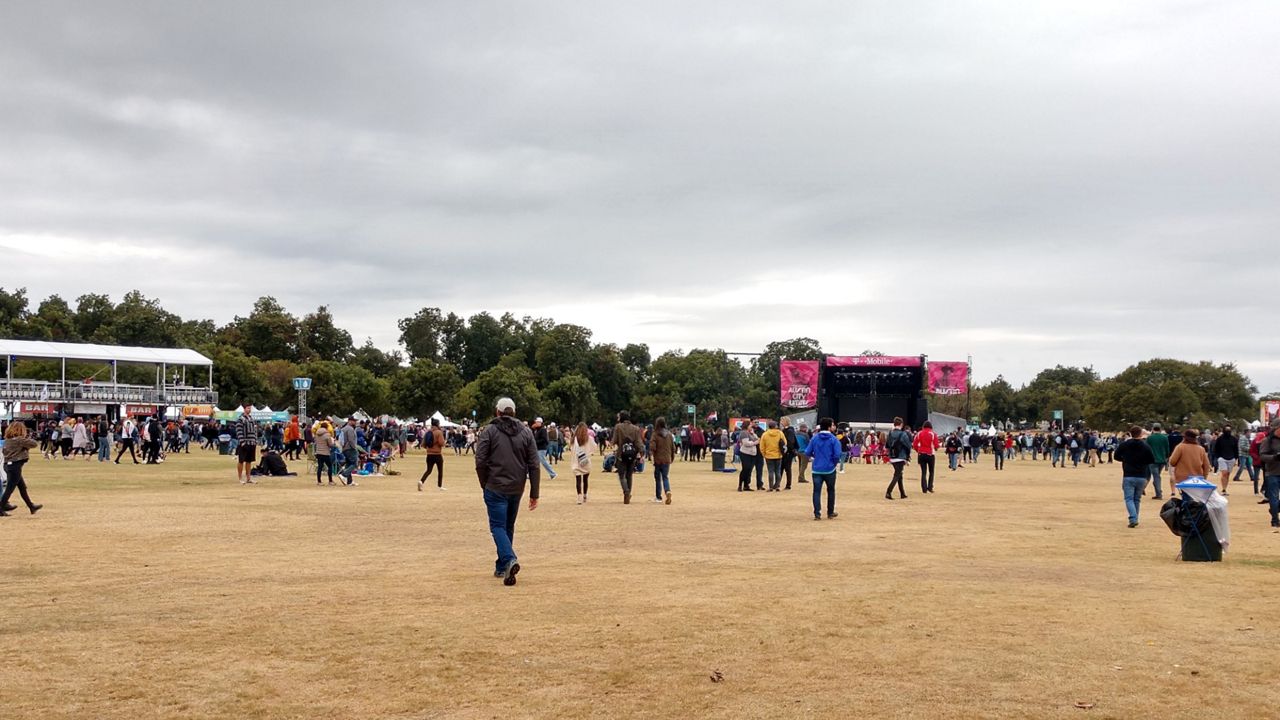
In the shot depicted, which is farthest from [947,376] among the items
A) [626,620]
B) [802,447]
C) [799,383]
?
[626,620]

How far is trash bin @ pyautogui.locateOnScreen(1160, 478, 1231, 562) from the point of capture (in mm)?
12805

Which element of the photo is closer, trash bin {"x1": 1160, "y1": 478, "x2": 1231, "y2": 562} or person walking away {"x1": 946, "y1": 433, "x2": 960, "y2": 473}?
trash bin {"x1": 1160, "y1": 478, "x2": 1231, "y2": 562}

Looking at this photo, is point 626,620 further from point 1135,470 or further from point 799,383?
point 799,383

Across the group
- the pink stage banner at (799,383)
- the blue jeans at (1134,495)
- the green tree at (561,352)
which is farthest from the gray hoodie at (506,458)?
the green tree at (561,352)

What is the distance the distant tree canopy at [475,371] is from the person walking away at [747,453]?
57.5 m

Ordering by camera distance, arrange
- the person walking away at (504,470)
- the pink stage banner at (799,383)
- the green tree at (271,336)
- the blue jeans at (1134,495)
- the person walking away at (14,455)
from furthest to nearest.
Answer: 1. the green tree at (271,336)
2. the pink stage banner at (799,383)
3. the blue jeans at (1134,495)
4. the person walking away at (14,455)
5. the person walking away at (504,470)

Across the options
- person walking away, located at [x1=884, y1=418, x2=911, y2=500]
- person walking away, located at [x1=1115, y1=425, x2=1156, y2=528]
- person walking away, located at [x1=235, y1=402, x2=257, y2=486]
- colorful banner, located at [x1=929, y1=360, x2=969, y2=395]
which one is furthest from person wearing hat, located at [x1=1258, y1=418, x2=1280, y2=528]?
colorful banner, located at [x1=929, y1=360, x2=969, y2=395]

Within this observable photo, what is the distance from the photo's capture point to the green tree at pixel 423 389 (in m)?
85.0

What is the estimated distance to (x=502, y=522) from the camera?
1098 cm

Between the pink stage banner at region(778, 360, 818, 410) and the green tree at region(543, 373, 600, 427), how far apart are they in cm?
2565

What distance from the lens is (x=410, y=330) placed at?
129250 mm

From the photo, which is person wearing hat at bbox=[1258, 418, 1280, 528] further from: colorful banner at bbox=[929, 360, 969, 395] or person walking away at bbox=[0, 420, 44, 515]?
colorful banner at bbox=[929, 360, 969, 395]

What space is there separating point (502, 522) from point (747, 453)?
646 inches

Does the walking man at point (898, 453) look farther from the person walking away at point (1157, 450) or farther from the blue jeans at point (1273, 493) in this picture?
the blue jeans at point (1273, 493)
